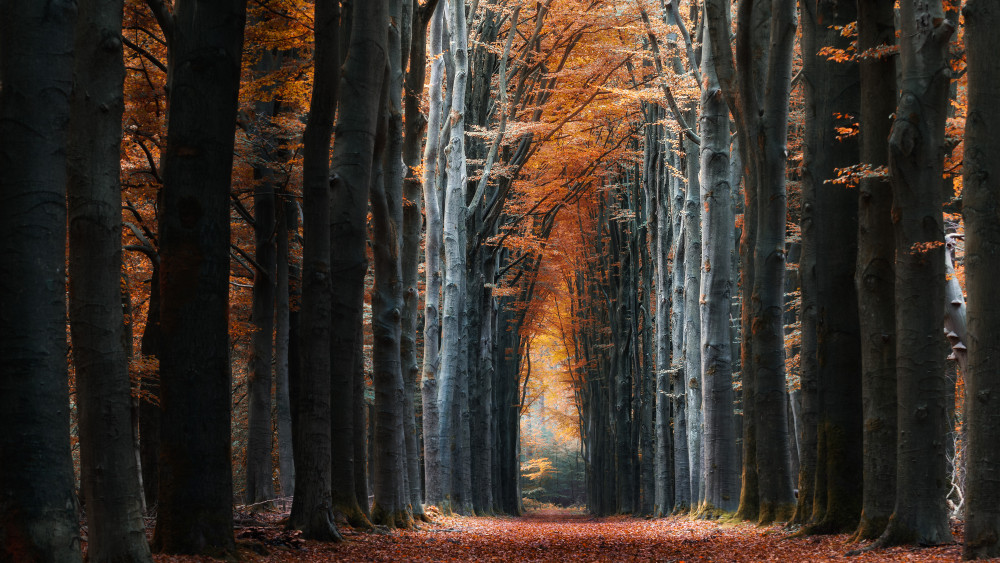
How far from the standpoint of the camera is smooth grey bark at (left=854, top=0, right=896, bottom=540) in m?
8.01

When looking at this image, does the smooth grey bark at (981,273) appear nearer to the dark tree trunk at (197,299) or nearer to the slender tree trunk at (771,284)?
the slender tree trunk at (771,284)

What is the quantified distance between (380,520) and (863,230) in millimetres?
7405

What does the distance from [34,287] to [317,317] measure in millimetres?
4905

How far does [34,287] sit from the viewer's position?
434cm

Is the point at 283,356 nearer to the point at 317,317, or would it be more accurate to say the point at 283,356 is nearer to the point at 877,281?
the point at 317,317

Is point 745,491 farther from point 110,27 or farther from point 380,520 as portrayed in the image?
point 110,27

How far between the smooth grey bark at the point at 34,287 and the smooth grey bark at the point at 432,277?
42.7ft

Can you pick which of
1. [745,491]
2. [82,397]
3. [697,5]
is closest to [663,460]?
[745,491]

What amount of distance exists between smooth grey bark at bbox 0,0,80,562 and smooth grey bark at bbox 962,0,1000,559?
6211 millimetres

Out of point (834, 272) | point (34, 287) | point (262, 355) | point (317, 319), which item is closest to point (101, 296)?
point (34, 287)

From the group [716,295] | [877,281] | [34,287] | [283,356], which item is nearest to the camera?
[34,287]

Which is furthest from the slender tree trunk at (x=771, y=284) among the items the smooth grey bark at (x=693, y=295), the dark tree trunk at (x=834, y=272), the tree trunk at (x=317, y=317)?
the tree trunk at (x=317, y=317)

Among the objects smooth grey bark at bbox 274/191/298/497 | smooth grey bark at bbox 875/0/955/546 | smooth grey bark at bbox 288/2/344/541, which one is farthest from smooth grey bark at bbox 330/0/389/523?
smooth grey bark at bbox 274/191/298/497

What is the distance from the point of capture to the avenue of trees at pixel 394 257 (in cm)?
459
